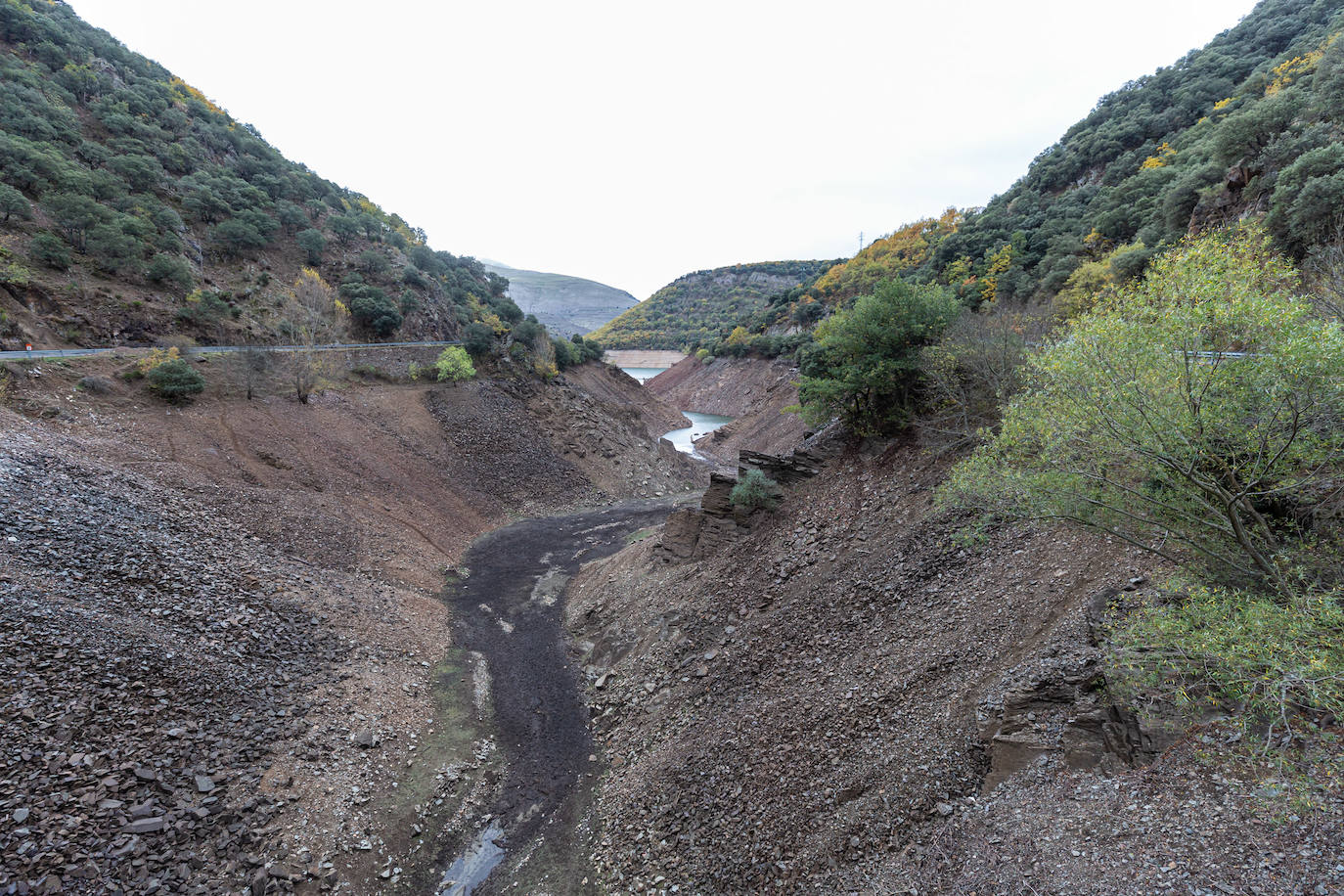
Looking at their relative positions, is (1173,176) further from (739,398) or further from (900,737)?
(739,398)

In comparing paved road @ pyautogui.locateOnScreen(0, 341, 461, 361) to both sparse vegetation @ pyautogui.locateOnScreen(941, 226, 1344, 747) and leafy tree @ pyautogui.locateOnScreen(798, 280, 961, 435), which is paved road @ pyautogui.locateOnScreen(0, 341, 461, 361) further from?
sparse vegetation @ pyautogui.locateOnScreen(941, 226, 1344, 747)

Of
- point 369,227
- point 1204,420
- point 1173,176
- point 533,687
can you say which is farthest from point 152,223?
point 1173,176

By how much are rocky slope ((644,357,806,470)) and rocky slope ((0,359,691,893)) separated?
3078cm

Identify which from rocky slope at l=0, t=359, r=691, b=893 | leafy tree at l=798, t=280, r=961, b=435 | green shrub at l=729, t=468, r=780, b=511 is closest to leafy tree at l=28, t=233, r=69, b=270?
rocky slope at l=0, t=359, r=691, b=893

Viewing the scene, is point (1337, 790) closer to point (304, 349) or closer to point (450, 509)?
point (450, 509)

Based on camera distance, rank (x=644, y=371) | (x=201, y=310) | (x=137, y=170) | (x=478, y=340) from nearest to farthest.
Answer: (x=201, y=310) < (x=137, y=170) < (x=478, y=340) < (x=644, y=371)

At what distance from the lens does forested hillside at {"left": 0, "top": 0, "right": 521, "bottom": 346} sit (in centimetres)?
2466

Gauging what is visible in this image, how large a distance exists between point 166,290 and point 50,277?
4607 millimetres

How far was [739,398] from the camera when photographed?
7112 centimetres

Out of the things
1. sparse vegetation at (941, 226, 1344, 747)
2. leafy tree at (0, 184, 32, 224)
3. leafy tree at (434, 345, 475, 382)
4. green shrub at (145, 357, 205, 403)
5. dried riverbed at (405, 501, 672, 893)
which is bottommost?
dried riverbed at (405, 501, 672, 893)

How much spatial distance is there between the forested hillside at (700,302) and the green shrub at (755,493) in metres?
99.5

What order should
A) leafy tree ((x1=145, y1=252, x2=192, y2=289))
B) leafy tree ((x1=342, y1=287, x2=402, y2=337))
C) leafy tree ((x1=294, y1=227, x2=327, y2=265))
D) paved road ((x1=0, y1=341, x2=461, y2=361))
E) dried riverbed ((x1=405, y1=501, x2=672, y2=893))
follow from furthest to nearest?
1. leafy tree ((x1=294, y1=227, x2=327, y2=265))
2. leafy tree ((x1=342, y1=287, x2=402, y2=337))
3. leafy tree ((x1=145, y1=252, x2=192, y2=289))
4. paved road ((x1=0, y1=341, x2=461, y2=361))
5. dried riverbed ((x1=405, y1=501, x2=672, y2=893))

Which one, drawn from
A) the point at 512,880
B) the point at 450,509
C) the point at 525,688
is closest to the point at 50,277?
the point at 450,509

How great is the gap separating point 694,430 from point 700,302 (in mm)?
88256
